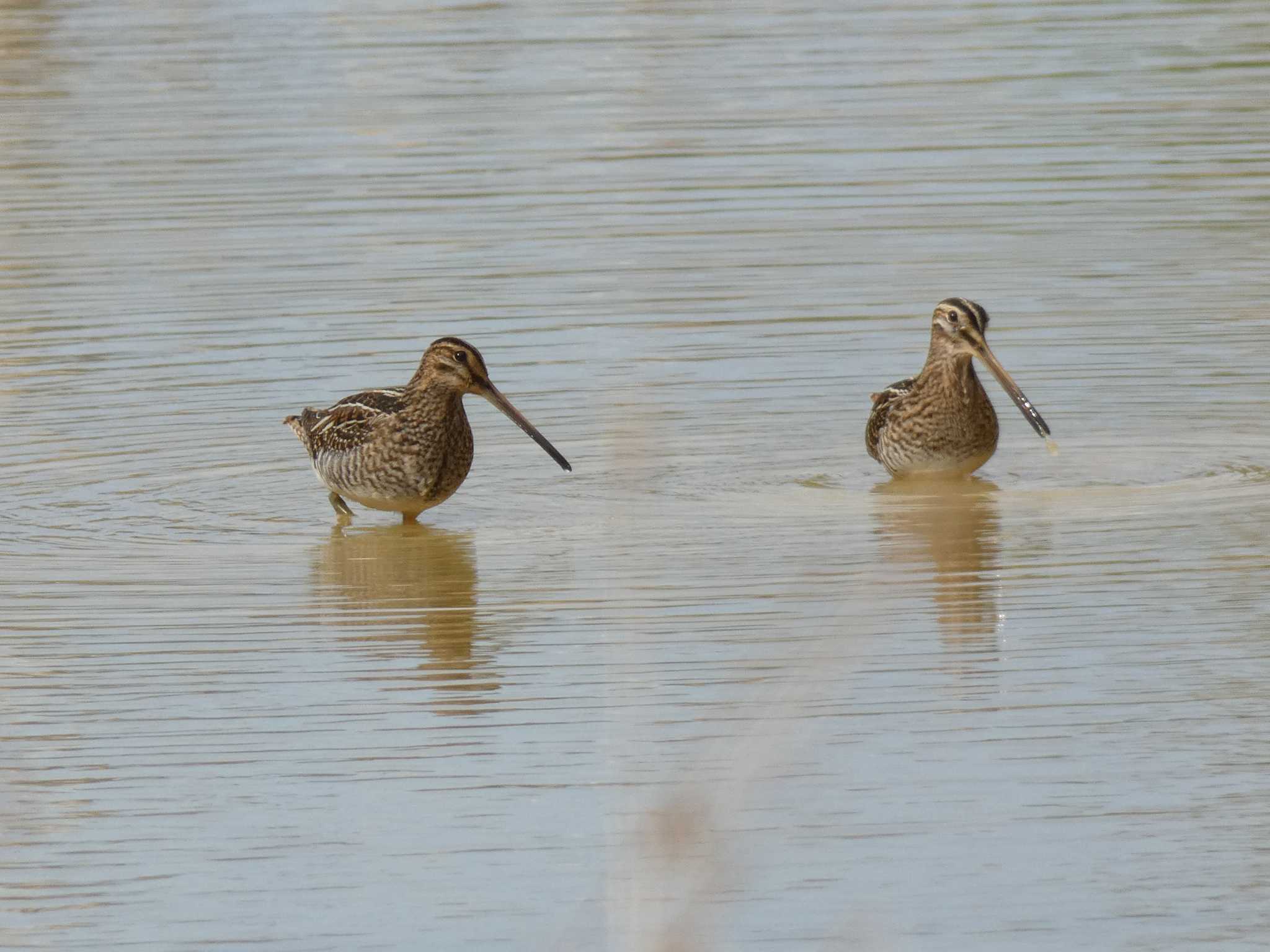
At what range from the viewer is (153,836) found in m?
8.42

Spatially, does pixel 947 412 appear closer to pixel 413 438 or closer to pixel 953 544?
pixel 953 544

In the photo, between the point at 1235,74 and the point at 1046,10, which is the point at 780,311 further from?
the point at 1046,10

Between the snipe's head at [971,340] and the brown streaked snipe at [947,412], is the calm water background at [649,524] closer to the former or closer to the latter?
the brown streaked snipe at [947,412]

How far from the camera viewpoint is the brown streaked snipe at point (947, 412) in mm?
12836

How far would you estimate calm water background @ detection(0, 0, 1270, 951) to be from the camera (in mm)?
7914

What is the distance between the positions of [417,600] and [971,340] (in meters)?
3.29

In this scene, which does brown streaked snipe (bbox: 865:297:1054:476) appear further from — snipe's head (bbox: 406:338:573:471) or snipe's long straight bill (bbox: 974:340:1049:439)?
snipe's head (bbox: 406:338:573:471)

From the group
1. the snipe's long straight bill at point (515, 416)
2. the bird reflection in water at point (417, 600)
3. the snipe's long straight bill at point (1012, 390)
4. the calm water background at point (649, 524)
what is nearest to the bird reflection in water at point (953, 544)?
the calm water background at point (649, 524)

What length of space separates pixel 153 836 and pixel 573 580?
3196 millimetres

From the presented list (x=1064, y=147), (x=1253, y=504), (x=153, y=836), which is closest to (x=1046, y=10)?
(x=1064, y=147)

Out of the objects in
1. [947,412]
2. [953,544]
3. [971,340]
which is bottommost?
[953,544]

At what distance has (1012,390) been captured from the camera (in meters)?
12.9

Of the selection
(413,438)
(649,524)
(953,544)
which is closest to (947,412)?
(953,544)

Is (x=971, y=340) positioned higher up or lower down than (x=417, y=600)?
higher up
